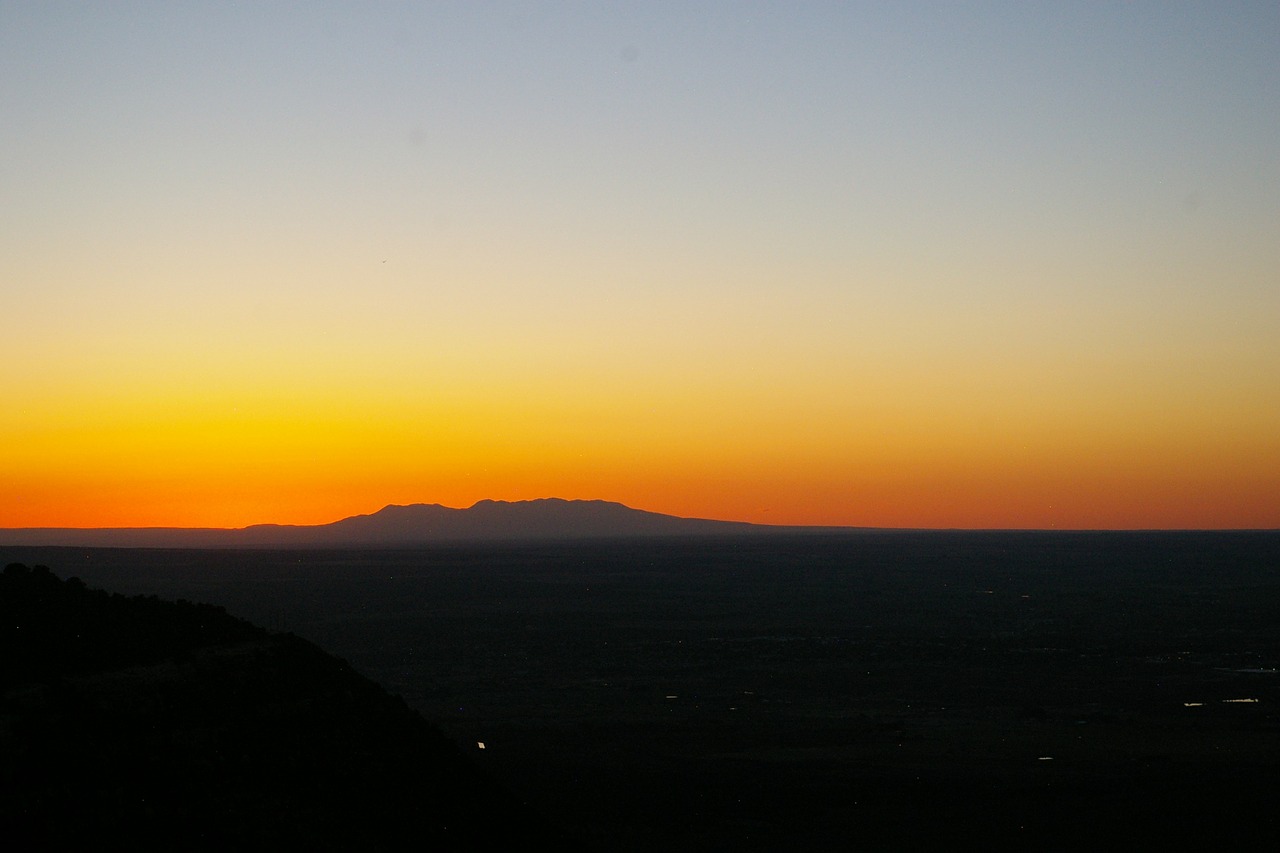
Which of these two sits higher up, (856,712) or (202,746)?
(202,746)

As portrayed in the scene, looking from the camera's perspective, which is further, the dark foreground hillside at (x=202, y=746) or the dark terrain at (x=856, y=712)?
the dark terrain at (x=856, y=712)

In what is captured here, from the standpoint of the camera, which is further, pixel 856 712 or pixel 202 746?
pixel 856 712

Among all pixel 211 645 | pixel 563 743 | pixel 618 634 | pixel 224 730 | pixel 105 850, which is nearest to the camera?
pixel 105 850

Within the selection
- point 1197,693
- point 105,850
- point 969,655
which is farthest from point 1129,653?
point 105,850

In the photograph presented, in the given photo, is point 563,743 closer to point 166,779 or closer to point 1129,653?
point 166,779

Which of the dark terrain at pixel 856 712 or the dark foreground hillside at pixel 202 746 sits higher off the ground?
the dark foreground hillside at pixel 202 746
